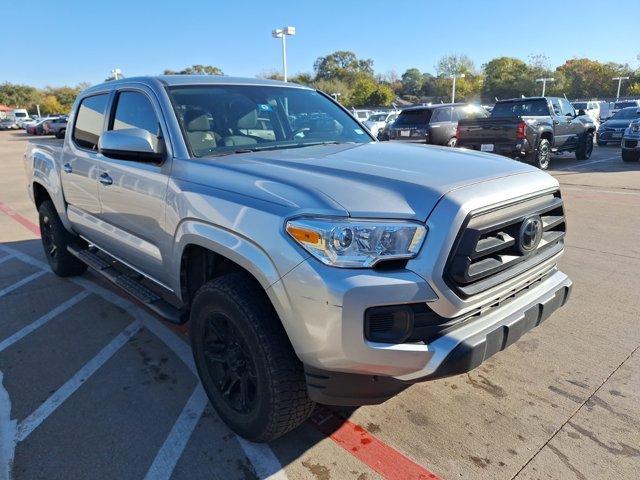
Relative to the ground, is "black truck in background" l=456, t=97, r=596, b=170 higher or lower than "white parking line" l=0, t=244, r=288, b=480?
higher

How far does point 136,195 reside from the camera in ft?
10.8

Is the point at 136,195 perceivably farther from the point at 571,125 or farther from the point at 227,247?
the point at 571,125

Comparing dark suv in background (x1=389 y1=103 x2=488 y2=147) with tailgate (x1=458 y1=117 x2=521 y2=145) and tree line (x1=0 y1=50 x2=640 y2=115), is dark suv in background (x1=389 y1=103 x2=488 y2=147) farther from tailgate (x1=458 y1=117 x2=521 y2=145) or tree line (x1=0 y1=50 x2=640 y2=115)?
tree line (x1=0 y1=50 x2=640 y2=115)

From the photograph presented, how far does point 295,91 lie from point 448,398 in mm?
2581

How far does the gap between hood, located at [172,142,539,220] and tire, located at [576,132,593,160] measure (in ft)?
47.2

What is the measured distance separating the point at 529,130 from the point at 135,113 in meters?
10.7

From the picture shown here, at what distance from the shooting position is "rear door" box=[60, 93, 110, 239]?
13.2 ft

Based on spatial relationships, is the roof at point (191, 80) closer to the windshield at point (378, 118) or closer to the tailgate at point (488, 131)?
the tailgate at point (488, 131)

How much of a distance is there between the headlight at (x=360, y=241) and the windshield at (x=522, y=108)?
12.9m

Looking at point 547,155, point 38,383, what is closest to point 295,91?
point 38,383

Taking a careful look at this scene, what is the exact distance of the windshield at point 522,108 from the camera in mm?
13680

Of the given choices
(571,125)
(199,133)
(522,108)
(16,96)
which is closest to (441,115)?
(522,108)

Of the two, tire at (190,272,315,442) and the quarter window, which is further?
the quarter window

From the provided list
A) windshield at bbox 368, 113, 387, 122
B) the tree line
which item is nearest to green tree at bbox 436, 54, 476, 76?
the tree line
